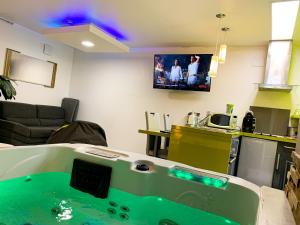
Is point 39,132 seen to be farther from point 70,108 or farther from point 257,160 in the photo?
point 257,160

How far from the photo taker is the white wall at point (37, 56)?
179 inches

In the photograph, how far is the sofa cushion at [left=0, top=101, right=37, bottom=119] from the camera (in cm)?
430

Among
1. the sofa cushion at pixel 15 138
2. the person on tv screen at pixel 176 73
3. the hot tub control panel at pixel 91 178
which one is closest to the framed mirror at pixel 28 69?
the sofa cushion at pixel 15 138

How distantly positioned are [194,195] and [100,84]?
4533mm

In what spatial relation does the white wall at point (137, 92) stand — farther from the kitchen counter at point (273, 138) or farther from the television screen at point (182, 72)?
the kitchen counter at point (273, 138)

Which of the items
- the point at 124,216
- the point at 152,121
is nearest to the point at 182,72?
the point at 152,121

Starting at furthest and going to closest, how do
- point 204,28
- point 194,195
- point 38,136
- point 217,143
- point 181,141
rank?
point 38,136, point 204,28, point 181,141, point 217,143, point 194,195

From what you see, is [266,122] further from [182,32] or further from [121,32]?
[121,32]

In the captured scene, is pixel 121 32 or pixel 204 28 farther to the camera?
pixel 121 32

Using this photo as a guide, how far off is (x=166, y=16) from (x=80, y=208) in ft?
9.07

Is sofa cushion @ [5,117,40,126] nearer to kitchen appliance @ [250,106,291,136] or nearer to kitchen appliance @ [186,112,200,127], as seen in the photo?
kitchen appliance @ [186,112,200,127]

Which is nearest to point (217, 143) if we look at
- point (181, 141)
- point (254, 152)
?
point (181, 141)

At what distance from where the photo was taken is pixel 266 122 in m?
3.98

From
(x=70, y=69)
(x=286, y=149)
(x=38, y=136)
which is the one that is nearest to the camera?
(x=286, y=149)
